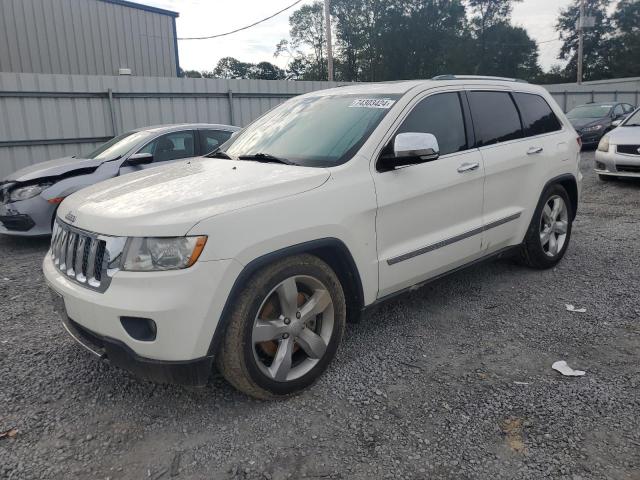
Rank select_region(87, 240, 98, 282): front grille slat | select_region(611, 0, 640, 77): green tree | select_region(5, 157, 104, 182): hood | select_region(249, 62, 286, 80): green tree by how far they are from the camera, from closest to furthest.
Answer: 1. select_region(87, 240, 98, 282): front grille slat
2. select_region(5, 157, 104, 182): hood
3. select_region(611, 0, 640, 77): green tree
4. select_region(249, 62, 286, 80): green tree

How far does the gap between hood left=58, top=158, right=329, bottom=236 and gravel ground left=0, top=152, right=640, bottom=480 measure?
3.41ft

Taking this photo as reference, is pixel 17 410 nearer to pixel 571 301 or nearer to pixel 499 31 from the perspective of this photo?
pixel 571 301

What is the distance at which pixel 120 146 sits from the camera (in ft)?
24.0

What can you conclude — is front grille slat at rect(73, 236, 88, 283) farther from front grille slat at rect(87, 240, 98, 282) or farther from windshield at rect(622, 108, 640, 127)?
windshield at rect(622, 108, 640, 127)

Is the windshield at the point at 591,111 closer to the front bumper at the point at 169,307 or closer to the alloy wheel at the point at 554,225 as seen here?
the alloy wheel at the point at 554,225

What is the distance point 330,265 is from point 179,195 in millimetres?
953

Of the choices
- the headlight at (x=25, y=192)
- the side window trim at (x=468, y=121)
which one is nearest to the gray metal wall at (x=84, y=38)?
the headlight at (x=25, y=192)

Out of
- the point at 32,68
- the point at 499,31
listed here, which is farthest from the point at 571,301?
the point at 499,31

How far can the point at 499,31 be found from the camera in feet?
195

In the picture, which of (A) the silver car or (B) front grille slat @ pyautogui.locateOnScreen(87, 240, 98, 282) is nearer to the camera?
(B) front grille slat @ pyautogui.locateOnScreen(87, 240, 98, 282)

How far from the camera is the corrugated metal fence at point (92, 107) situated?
9.58 metres

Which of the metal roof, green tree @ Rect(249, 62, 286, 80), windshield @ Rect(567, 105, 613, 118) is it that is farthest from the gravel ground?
green tree @ Rect(249, 62, 286, 80)

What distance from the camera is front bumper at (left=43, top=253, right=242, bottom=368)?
8.00ft

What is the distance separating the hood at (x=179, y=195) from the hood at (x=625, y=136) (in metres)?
8.01
